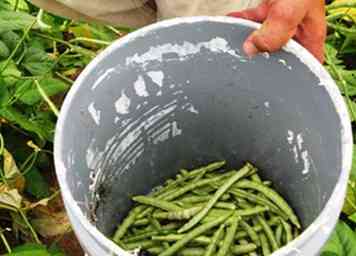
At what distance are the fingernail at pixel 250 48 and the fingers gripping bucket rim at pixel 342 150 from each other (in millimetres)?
30

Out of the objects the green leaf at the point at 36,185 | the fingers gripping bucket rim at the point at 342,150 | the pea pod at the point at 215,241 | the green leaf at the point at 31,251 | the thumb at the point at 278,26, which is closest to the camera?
the fingers gripping bucket rim at the point at 342,150

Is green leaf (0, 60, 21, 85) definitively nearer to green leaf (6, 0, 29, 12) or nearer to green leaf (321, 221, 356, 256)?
green leaf (6, 0, 29, 12)

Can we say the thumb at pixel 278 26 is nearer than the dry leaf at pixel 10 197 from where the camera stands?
Yes

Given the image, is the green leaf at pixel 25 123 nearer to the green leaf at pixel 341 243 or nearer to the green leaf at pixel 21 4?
the green leaf at pixel 21 4

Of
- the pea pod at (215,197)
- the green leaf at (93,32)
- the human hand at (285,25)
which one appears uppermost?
the human hand at (285,25)

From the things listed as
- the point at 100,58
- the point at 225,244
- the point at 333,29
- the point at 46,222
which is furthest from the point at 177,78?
the point at 333,29

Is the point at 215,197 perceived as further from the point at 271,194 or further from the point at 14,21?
the point at 14,21

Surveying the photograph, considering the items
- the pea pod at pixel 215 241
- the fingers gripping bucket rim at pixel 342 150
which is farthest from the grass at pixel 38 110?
the fingers gripping bucket rim at pixel 342 150

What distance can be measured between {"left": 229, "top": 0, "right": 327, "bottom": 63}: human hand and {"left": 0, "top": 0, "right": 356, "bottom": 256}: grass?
0.34 m

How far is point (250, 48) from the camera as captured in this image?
1.14 m

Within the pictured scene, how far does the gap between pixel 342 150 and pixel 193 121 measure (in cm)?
36

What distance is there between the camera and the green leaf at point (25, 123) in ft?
4.59

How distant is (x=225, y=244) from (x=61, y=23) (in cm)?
74

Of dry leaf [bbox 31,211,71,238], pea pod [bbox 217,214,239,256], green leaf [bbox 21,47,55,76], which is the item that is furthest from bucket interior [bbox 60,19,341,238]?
green leaf [bbox 21,47,55,76]
